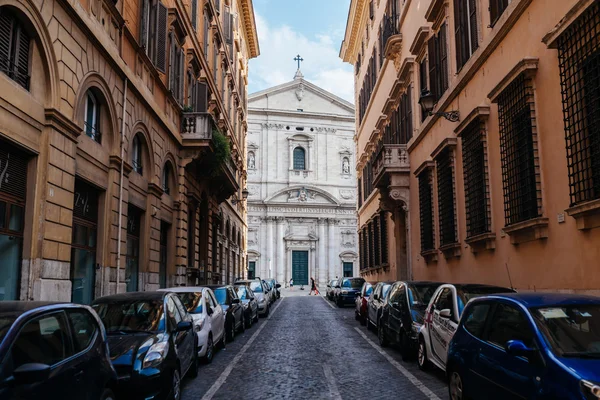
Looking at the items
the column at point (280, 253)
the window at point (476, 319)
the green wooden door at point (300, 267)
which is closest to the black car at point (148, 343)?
the window at point (476, 319)

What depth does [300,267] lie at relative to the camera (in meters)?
60.0

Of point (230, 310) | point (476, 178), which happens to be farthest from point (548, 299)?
point (230, 310)

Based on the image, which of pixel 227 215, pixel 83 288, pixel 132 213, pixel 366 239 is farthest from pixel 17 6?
pixel 366 239

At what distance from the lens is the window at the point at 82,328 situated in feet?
16.7

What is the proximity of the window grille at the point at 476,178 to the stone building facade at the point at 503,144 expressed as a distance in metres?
0.04

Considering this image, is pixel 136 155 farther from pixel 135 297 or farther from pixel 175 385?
→ pixel 175 385

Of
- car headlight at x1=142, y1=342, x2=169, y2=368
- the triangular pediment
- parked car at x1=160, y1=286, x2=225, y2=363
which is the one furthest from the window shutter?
the triangular pediment

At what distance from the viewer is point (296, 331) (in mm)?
16484

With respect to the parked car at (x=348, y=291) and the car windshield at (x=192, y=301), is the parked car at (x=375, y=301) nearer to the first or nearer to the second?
the car windshield at (x=192, y=301)

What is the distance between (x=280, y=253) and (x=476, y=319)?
52.8 meters

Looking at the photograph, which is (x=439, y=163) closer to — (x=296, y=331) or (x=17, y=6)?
(x=296, y=331)

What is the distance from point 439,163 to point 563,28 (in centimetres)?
832

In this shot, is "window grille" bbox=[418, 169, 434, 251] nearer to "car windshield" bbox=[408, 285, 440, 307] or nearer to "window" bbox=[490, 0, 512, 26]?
"window" bbox=[490, 0, 512, 26]

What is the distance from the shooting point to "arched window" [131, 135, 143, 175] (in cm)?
1578
